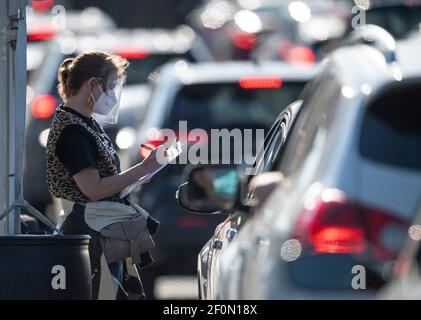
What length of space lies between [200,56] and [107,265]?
11.4m

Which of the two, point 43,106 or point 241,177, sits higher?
point 43,106

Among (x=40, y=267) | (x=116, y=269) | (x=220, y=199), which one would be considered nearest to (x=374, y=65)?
(x=220, y=199)

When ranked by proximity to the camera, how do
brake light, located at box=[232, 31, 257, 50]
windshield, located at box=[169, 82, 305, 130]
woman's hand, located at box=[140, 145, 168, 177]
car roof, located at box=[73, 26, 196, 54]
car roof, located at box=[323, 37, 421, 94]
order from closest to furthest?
car roof, located at box=[323, 37, 421, 94]
woman's hand, located at box=[140, 145, 168, 177]
windshield, located at box=[169, 82, 305, 130]
car roof, located at box=[73, 26, 196, 54]
brake light, located at box=[232, 31, 257, 50]

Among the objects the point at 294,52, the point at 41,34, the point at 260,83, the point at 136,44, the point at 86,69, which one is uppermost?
the point at 41,34

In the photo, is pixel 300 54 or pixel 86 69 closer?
pixel 86 69

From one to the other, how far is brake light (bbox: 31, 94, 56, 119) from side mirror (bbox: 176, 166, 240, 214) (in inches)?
304

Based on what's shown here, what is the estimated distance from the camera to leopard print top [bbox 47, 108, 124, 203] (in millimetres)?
6871

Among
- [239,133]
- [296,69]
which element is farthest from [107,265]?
[296,69]

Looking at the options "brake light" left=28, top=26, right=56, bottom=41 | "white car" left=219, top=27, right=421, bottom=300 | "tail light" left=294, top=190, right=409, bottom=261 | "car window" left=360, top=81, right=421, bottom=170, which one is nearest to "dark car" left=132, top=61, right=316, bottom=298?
"white car" left=219, top=27, right=421, bottom=300

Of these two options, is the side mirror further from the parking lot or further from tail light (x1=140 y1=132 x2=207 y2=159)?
tail light (x1=140 y1=132 x2=207 y2=159)

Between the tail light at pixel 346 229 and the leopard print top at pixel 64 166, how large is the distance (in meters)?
2.12

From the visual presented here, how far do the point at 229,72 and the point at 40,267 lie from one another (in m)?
5.60

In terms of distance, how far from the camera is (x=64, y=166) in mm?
6891

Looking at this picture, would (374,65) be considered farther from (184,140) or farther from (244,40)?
(244,40)
